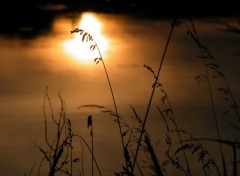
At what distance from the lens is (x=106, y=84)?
34.2 feet

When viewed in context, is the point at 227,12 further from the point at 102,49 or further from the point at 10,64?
the point at 10,64

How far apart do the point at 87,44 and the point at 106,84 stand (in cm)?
420

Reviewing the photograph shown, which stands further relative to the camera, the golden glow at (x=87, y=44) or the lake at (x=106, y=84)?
the golden glow at (x=87, y=44)

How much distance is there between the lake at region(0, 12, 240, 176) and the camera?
20.8 feet

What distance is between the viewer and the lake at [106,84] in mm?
6348

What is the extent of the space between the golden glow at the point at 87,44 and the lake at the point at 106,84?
0.03 meters

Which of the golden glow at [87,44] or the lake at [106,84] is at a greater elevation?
the lake at [106,84]

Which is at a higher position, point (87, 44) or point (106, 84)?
point (106, 84)

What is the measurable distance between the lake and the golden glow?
0.03 metres

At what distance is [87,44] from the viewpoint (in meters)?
14.5

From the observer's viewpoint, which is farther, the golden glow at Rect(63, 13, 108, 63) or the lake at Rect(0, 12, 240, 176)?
the golden glow at Rect(63, 13, 108, 63)

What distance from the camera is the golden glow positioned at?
1400 cm

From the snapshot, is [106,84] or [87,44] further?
[87,44]

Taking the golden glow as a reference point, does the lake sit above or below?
above
